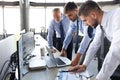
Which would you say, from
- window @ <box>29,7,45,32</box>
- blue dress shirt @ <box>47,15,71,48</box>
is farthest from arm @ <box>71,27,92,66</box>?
window @ <box>29,7,45,32</box>

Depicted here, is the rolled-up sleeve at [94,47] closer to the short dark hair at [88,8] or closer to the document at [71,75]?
the document at [71,75]

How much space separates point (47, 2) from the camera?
28.3ft

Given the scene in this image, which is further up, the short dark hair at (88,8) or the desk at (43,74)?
the short dark hair at (88,8)

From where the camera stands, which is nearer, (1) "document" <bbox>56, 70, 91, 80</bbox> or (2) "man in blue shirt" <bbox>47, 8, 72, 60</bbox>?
(1) "document" <bbox>56, 70, 91, 80</bbox>

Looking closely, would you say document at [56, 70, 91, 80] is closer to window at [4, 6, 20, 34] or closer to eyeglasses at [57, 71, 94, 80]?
eyeglasses at [57, 71, 94, 80]

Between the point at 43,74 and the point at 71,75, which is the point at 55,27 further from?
the point at 71,75

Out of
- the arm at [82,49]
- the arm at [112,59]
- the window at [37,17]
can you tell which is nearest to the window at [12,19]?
the window at [37,17]

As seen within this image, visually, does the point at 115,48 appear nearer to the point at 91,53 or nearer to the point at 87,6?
the point at 87,6

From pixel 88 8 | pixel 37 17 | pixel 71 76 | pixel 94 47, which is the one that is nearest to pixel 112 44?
pixel 88 8

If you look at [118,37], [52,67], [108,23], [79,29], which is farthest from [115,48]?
[79,29]

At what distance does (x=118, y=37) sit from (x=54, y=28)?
2.95m

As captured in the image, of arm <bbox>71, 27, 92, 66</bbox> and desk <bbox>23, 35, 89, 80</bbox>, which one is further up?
arm <bbox>71, 27, 92, 66</bbox>

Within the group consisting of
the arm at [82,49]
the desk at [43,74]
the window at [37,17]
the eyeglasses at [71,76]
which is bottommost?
the desk at [43,74]

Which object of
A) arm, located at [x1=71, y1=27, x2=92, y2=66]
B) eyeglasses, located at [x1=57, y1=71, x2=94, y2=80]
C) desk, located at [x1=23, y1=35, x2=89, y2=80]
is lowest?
desk, located at [x1=23, y1=35, x2=89, y2=80]
